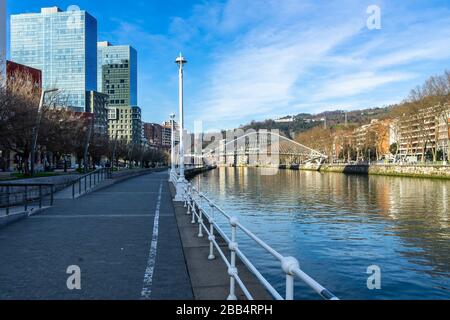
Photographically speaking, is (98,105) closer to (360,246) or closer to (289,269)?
(360,246)

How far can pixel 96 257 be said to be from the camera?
31.8 feet

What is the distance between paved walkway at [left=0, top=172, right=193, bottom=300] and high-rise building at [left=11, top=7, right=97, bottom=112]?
7062 inches

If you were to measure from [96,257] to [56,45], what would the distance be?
197 meters

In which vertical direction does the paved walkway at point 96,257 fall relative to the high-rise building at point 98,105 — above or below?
below

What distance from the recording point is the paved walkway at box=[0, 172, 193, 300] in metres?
7.13

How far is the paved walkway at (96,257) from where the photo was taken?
713 centimetres

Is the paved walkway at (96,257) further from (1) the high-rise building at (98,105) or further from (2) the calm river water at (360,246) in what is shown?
(1) the high-rise building at (98,105)

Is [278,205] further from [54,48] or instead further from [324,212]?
[54,48]

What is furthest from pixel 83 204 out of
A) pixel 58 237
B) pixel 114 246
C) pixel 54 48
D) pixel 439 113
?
pixel 54 48

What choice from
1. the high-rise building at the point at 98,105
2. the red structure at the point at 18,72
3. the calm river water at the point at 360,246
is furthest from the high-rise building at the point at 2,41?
the high-rise building at the point at 98,105

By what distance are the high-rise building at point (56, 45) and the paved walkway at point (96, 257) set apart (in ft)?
589

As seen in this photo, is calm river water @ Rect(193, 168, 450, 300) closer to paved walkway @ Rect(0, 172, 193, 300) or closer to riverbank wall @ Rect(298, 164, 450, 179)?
paved walkway @ Rect(0, 172, 193, 300)

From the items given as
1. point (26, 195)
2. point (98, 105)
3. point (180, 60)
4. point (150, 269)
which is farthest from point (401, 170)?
point (98, 105)

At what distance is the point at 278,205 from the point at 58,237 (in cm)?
1954
